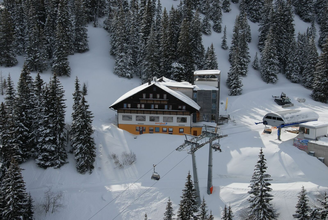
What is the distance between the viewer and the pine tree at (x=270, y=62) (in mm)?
69375

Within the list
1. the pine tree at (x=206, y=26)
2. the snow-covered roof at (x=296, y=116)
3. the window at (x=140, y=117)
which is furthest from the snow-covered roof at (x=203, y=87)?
the pine tree at (x=206, y=26)

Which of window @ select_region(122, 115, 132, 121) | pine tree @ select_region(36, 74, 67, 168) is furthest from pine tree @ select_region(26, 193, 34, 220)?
window @ select_region(122, 115, 132, 121)

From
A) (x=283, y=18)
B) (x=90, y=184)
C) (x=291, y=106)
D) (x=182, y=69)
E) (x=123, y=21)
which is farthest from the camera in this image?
(x=283, y=18)

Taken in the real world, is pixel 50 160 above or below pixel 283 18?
below

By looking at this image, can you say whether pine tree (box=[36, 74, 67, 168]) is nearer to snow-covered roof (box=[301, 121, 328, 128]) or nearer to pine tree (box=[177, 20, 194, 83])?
pine tree (box=[177, 20, 194, 83])

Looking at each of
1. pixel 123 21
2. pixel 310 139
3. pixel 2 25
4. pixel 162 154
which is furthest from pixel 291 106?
pixel 2 25

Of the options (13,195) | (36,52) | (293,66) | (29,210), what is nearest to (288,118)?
(29,210)

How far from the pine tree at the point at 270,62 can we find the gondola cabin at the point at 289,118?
27584 mm

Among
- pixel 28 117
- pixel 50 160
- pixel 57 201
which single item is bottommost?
pixel 57 201

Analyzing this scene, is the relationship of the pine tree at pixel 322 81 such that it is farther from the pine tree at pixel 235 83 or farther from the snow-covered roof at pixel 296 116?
the snow-covered roof at pixel 296 116

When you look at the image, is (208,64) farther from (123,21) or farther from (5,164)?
(5,164)

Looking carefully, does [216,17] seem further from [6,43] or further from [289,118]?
[6,43]

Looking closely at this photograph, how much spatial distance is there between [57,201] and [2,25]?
42.1 metres

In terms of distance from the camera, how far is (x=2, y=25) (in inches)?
2406
